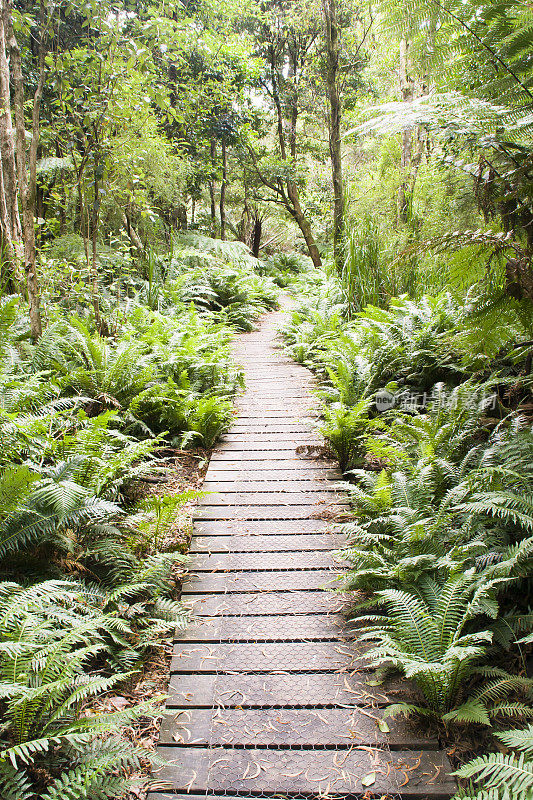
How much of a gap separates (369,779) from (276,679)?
0.51 metres

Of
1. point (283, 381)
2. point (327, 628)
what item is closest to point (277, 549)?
point (327, 628)

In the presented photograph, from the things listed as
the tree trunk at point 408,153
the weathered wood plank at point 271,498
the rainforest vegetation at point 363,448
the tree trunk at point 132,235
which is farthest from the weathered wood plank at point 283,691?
the tree trunk at point 132,235

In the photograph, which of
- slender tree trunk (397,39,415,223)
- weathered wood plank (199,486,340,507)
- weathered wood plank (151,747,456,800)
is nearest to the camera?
weathered wood plank (151,747,456,800)

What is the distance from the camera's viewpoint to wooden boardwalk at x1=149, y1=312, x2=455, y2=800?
1.59 metres

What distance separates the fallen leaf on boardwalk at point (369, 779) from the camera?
1553 mm

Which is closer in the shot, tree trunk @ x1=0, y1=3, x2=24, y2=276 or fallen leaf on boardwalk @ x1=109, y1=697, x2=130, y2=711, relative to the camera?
fallen leaf on boardwalk @ x1=109, y1=697, x2=130, y2=711

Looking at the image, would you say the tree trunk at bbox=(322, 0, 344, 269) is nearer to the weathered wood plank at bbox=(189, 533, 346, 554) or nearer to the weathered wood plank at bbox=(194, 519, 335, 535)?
the weathered wood plank at bbox=(194, 519, 335, 535)

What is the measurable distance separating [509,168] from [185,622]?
8.77 ft

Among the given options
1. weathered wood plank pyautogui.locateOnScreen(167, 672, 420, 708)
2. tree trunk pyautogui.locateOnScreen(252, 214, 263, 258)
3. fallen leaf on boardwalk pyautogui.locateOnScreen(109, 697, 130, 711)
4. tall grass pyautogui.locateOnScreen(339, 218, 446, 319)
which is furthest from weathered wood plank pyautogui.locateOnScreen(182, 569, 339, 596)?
tree trunk pyautogui.locateOnScreen(252, 214, 263, 258)

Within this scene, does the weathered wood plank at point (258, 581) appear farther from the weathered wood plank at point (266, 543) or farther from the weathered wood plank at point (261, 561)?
the weathered wood plank at point (266, 543)

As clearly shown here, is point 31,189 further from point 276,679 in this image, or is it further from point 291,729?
point 291,729

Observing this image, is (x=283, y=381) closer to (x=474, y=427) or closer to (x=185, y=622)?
(x=474, y=427)

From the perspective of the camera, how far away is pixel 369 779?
157 centimetres

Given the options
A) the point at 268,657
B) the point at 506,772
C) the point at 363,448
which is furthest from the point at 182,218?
the point at 506,772
